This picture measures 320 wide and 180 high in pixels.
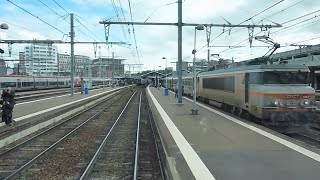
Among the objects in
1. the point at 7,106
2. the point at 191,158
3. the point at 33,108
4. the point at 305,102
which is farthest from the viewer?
the point at 33,108

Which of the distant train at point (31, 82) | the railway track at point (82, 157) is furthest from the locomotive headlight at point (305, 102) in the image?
the distant train at point (31, 82)

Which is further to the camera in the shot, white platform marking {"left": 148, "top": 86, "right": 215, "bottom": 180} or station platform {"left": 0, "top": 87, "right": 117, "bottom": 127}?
station platform {"left": 0, "top": 87, "right": 117, "bottom": 127}

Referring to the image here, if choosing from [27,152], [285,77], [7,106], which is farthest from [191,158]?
[7,106]

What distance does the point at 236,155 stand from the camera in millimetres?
9859

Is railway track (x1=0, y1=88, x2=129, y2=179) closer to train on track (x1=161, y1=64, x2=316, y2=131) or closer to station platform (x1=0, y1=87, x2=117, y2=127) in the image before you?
station platform (x1=0, y1=87, x2=117, y2=127)

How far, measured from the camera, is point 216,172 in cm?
802

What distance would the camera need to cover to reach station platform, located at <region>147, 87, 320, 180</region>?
7908 millimetres

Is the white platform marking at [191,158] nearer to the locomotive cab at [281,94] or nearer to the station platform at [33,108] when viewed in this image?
the locomotive cab at [281,94]

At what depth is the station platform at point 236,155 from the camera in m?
7.91

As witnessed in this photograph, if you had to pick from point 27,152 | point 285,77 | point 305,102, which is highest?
point 285,77

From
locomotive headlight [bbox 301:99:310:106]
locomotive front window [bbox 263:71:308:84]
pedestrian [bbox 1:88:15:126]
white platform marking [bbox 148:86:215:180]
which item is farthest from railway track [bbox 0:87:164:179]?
locomotive headlight [bbox 301:99:310:106]

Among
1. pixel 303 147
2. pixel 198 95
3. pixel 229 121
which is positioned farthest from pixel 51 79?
pixel 303 147

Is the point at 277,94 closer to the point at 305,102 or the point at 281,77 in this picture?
the point at 281,77

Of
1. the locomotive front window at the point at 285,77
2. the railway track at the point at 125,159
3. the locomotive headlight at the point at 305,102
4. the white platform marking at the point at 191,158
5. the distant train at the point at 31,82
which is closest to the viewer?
the white platform marking at the point at 191,158
